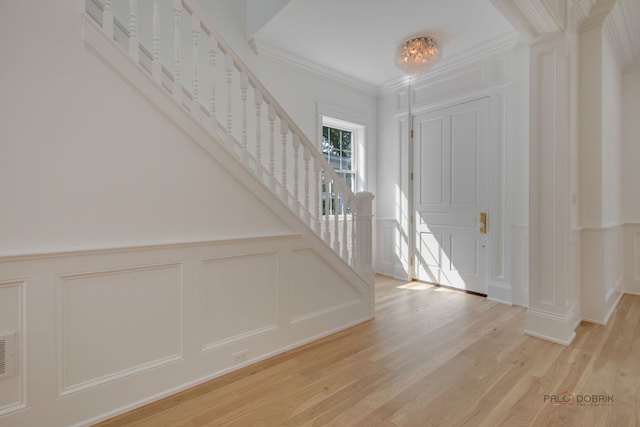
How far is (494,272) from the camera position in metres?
3.60

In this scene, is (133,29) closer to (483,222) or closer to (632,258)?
(483,222)

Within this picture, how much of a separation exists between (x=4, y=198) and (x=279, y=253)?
151cm

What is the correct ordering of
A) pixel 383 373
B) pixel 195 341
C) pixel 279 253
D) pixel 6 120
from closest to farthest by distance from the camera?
1. pixel 6 120
2. pixel 195 341
3. pixel 383 373
4. pixel 279 253

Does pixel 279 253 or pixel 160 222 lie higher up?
pixel 160 222

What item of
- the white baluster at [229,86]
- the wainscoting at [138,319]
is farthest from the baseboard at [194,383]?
the white baluster at [229,86]

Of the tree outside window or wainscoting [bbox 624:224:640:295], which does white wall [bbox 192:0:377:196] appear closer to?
the tree outside window

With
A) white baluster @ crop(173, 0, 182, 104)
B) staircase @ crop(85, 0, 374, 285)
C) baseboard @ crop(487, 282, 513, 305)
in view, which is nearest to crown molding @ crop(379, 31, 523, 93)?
staircase @ crop(85, 0, 374, 285)

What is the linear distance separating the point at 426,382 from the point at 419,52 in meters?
3.18

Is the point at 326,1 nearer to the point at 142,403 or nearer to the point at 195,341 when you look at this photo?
the point at 195,341

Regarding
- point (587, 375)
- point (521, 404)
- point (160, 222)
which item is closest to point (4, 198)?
point (160, 222)

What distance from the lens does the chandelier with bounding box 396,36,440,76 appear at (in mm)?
3334

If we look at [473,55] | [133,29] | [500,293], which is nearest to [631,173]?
[500,293]

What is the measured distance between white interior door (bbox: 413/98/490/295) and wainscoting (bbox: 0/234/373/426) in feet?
7.85

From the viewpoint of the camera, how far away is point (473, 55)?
12.2 ft
